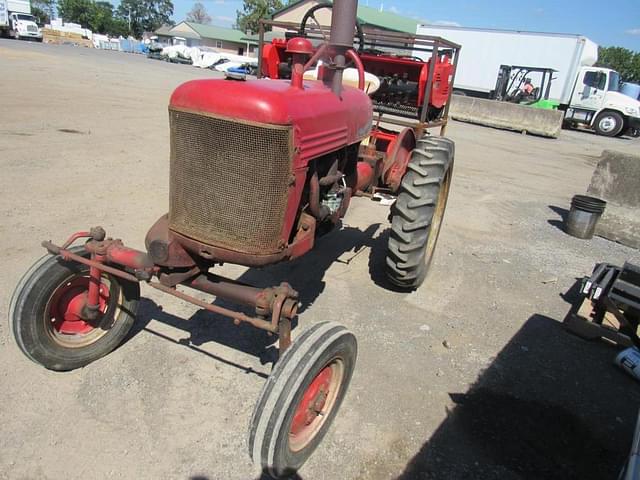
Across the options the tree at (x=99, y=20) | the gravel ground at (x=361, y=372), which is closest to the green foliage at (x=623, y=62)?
the gravel ground at (x=361, y=372)

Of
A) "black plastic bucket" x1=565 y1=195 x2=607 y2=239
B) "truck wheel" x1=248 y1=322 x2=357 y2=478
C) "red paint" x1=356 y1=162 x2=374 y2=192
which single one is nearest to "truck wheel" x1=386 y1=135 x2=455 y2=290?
"red paint" x1=356 y1=162 x2=374 y2=192

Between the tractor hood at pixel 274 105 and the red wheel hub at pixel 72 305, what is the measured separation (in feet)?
3.93

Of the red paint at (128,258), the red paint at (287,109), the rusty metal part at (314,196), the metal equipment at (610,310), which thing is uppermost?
the red paint at (287,109)

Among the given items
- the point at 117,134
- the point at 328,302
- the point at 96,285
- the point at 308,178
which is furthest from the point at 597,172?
the point at 117,134

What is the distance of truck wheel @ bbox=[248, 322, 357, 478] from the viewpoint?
186 centimetres

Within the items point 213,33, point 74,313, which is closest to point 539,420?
point 74,313

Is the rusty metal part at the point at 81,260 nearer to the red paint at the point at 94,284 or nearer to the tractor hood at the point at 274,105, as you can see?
the red paint at the point at 94,284

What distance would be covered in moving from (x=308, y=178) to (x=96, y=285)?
1254 mm

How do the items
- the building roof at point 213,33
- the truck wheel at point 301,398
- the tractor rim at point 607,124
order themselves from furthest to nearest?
the building roof at point 213,33 → the tractor rim at point 607,124 → the truck wheel at point 301,398

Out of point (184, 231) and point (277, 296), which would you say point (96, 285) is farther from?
point (277, 296)

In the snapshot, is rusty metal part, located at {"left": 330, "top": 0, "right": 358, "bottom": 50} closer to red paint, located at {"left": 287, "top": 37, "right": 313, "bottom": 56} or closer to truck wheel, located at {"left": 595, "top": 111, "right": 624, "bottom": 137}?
red paint, located at {"left": 287, "top": 37, "right": 313, "bottom": 56}

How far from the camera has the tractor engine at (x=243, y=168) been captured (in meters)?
1.99

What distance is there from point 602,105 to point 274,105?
74.4 ft

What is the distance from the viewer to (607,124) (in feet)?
67.3
